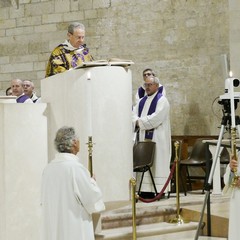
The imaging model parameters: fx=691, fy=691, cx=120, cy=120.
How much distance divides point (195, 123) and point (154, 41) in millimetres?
1604

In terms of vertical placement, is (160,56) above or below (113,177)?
above

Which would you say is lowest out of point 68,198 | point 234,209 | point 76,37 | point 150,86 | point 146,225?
point 146,225

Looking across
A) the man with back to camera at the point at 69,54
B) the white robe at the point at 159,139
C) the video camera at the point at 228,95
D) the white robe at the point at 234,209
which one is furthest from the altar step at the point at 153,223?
the man with back to camera at the point at 69,54

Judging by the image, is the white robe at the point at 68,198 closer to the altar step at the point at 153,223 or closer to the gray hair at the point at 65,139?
the gray hair at the point at 65,139

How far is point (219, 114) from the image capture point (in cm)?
1095

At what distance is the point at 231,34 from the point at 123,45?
2.18m


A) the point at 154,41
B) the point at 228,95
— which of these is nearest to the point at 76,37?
the point at 228,95

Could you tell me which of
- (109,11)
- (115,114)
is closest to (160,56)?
(109,11)

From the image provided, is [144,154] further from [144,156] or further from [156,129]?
[156,129]

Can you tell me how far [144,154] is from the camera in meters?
8.89

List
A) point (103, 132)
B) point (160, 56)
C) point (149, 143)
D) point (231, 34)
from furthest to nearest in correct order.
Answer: point (160, 56), point (231, 34), point (149, 143), point (103, 132)

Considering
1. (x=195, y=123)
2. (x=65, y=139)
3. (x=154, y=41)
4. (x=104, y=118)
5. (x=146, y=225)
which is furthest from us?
(x=154, y=41)

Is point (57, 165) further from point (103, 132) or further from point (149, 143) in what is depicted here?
point (149, 143)

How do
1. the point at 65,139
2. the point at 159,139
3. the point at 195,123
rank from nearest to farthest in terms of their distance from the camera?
the point at 65,139, the point at 159,139, the point at 195,123
